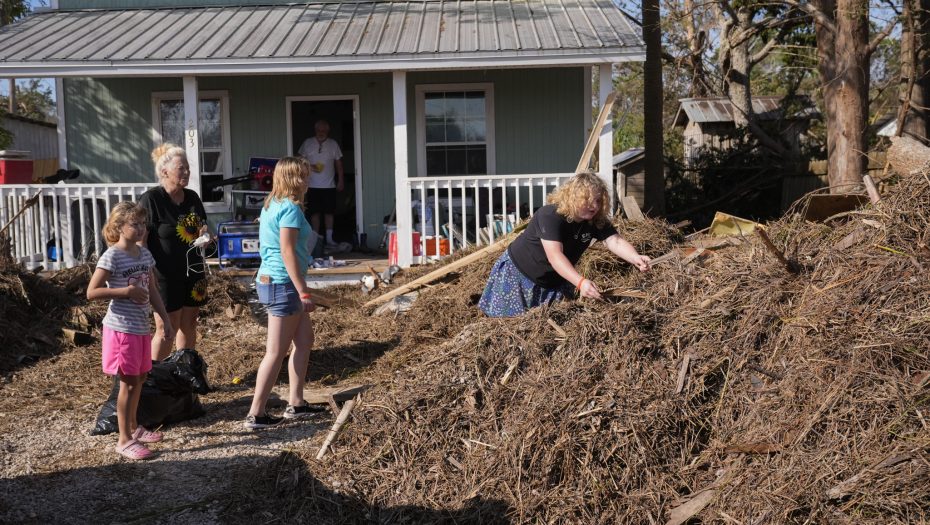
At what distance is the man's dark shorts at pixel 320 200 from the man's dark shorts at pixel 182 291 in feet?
16.6

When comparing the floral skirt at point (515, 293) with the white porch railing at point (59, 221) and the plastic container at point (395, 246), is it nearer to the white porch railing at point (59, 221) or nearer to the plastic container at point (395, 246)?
the plastic container at point (395, 246)

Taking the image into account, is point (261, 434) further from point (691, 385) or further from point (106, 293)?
point (691, 385)

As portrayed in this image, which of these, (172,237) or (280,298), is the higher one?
(172,237)

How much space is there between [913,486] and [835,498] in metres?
0.28

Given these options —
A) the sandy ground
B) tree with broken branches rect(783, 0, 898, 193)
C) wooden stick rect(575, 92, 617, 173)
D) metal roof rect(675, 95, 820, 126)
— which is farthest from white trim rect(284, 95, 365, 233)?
metal roof rect(675, 95, 820, 126)

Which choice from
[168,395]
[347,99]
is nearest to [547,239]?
[168,395]

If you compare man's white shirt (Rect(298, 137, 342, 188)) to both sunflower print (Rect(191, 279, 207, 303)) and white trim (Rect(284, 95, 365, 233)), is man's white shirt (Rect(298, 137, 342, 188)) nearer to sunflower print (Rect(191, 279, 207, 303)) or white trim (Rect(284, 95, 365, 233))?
white trim (Rect(284, 95, 365, 233))

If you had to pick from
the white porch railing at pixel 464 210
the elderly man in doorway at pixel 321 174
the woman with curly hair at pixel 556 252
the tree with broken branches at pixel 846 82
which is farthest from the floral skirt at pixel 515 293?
the elderly man in doorway at pixel 321 174

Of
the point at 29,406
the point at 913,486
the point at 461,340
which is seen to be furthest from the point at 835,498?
the point at 29,406

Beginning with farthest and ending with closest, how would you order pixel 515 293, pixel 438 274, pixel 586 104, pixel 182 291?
pixel 586 104 < pixel 438 274 < pixel 182 291 < pixel 515 293

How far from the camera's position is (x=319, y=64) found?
27.3 feet

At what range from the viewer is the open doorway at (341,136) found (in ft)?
34.6

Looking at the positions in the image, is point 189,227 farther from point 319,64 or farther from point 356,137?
point 356,137

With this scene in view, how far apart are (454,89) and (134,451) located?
7.44 m
